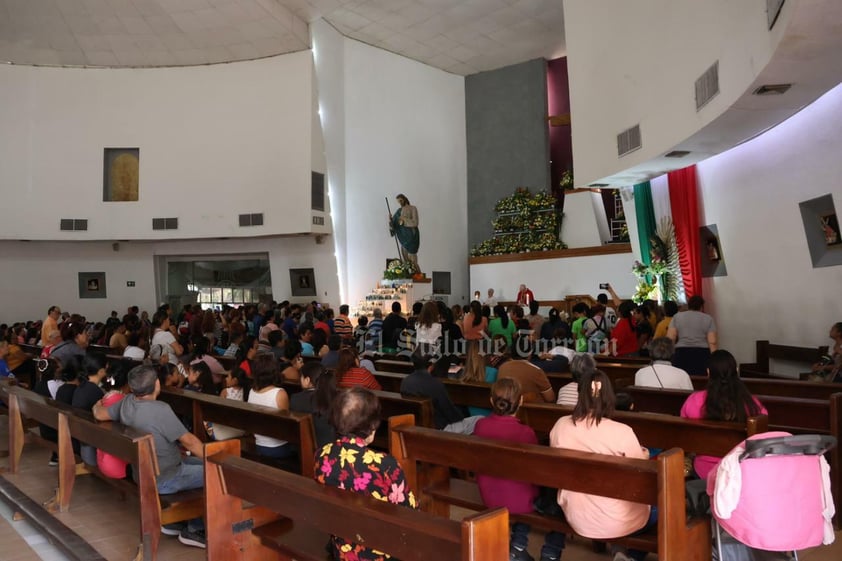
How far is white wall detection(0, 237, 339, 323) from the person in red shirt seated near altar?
843 cm

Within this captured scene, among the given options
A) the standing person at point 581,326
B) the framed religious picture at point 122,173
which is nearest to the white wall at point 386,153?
the framed religious picture at point 122,173

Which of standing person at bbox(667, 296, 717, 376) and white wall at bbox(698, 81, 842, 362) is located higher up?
white wall at bbox(698, 81, 842, 362)

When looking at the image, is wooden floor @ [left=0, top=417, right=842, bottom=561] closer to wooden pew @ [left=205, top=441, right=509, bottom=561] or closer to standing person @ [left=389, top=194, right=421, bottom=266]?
wooden pew @ [left=205, top=441, right=509, bottom=561]

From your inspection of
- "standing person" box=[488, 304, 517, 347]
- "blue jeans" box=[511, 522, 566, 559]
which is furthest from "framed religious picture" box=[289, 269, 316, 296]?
"blue jeans" box=[511, 522, 566, 559]

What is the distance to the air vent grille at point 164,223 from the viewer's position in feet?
48.9

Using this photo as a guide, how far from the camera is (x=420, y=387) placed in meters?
4.45

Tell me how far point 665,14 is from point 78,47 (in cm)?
1310

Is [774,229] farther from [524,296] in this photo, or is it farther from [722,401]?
[524,296]

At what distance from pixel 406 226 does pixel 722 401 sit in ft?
40.7

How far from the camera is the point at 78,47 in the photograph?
14703 mm

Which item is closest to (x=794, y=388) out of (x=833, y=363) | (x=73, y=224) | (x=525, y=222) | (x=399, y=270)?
(x=833, y=363)

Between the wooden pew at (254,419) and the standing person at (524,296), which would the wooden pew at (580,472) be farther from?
the standing person at (524,296)

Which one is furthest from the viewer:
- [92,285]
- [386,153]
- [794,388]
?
[92,285]

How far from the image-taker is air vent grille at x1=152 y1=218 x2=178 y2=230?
14.9 m
